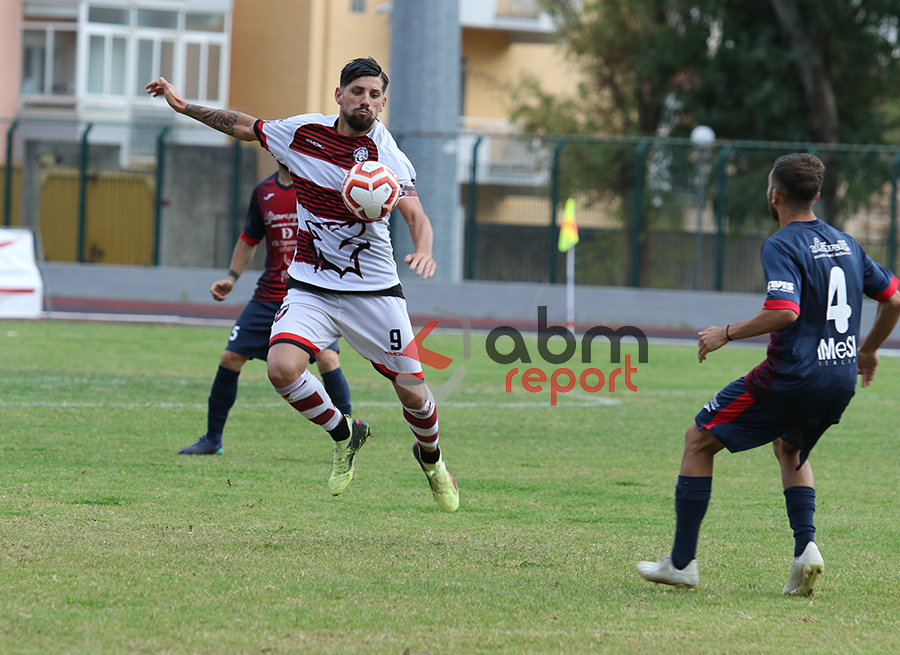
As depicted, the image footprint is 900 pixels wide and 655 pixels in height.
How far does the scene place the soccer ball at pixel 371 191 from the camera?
5.87 metres

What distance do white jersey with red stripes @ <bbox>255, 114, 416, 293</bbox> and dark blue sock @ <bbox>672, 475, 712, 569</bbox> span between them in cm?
200

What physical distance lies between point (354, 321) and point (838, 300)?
2.46 metres

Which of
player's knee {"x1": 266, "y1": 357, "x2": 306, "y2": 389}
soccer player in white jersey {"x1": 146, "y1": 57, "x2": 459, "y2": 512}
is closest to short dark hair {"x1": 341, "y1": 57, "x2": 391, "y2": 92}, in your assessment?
soccer player in white jersey {"x1": 146, "y1": 57, "x2": 459, "y2": 512}

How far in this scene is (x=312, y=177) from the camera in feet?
20.0

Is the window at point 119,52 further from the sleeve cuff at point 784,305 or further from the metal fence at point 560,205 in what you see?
the sleeve cuff at point 784,305

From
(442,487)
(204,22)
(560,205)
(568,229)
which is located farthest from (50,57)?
(442,487)

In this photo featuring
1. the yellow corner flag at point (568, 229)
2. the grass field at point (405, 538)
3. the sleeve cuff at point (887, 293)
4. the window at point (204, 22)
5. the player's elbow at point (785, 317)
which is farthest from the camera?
the window at point (204, 22)

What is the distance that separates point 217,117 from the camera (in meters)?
6.36

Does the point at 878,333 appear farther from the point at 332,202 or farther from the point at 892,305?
the point at 332,202

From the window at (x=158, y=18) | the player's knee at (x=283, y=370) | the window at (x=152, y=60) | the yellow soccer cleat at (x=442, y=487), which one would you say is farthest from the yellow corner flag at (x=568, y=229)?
the window at (x=158, y=18)

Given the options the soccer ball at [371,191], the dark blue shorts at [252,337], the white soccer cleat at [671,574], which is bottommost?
the white soccer cleat at [671,574]

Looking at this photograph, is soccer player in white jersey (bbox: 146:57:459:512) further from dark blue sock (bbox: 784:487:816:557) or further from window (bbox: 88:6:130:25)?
window (bbox: 88:6:130:25)

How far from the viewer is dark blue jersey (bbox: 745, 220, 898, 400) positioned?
15.5 ft

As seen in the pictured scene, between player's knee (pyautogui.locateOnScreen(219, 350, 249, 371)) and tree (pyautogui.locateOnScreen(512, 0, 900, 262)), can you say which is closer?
player's knee (pyautogui.locateOnScreen(219, 350, 249, 371))
